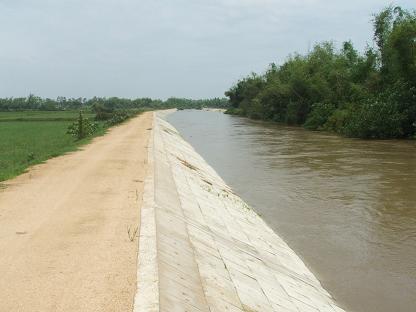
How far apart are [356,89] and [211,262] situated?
128ft

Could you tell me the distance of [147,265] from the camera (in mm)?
5422

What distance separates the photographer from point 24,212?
8.21 metres

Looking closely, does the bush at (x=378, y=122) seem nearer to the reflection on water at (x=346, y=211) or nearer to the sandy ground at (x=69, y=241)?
the reflection on water at (x=346, y=211)

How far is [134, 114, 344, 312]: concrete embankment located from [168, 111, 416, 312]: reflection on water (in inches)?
24.2

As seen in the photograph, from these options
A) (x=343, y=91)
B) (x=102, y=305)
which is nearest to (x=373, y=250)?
(x=102, y=305)

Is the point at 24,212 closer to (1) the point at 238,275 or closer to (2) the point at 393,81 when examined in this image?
(1) the point at 238,275

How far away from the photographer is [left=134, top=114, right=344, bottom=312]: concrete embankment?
5.05 m

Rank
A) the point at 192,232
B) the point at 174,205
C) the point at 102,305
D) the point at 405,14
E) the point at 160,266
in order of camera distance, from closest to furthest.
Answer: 1. the point at 102,305
2. the point at 160,266
3. the point at 192,232
4. the point at 174,205
5. the point at 405,14

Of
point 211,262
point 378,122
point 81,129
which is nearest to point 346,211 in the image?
point 211,262

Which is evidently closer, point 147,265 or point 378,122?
point 147,265

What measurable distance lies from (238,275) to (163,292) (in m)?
1.99

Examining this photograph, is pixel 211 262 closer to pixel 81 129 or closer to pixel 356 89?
pixel 81 129

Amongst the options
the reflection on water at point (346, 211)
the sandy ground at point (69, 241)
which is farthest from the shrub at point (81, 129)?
the sandy ground at point (69, 241)

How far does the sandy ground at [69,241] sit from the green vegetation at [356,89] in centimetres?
2412
